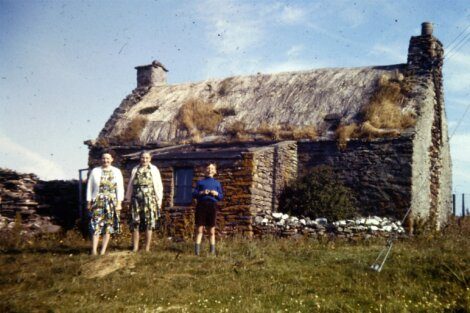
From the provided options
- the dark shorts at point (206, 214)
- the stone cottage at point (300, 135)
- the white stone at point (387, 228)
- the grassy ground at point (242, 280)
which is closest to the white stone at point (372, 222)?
the white stone at point (387, 228)

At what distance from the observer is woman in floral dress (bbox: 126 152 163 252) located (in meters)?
8.85

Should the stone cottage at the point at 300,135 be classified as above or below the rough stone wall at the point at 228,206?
above

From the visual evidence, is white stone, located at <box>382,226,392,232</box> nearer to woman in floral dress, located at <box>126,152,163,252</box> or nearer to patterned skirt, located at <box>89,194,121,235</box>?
woman in floral dress, located at <box>126,152,163,252</box>

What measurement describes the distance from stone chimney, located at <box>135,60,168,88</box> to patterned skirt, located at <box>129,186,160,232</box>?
1293 cm

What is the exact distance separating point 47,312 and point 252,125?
1139cm

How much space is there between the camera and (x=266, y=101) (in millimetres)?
17328

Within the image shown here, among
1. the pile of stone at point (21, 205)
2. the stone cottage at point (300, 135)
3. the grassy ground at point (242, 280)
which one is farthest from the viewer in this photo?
the pile of stone at point (21, 205)

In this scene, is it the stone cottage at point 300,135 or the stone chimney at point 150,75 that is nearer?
the stone cottage at point 300,135

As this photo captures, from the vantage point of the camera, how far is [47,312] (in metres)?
5.56

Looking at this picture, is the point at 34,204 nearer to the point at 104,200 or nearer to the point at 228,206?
the point at 228,206

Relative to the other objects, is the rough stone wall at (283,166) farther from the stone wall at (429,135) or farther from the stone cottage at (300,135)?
the stone wall at (429,135)

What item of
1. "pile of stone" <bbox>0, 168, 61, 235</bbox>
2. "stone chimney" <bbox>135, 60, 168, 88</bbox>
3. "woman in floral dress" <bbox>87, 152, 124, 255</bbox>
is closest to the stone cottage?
"stone chimney" <bbox>135, 60, 168, 88</bbox>

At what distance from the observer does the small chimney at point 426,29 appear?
51.3 feet

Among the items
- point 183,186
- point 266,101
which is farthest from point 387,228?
point 266,101
